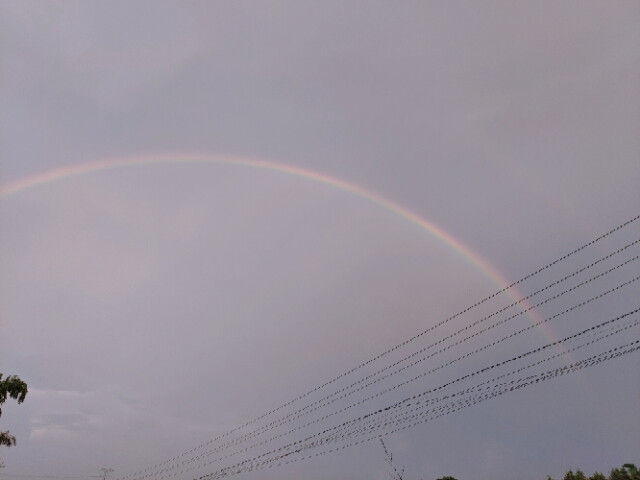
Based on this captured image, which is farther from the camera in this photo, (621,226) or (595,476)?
(595,476)

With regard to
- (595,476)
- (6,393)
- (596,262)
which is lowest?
(595,476)

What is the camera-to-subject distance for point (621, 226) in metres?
20.0

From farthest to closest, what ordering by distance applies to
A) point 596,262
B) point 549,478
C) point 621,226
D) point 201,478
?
point 549,478
point 201,478
point 596,262
point 621,226

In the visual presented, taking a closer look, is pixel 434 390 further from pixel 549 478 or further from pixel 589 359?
pixel 549 478

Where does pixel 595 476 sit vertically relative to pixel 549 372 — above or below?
below

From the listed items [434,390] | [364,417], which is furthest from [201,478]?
[434,390]

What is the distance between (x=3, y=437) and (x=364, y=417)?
75.4ft

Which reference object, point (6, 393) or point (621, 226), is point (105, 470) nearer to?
point (6, 393)

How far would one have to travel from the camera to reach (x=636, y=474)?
38375mm

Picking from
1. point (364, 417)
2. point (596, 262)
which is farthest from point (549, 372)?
point (364, 417)

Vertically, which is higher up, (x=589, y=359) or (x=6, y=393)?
(x=6, y=393)

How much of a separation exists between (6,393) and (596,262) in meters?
32.6

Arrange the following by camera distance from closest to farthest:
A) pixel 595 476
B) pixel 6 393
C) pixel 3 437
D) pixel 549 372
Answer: pixel 549 372 → pixel 6 393 → pixel 3 437 → pixel 595 476

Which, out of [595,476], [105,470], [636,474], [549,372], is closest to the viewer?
[549,372]
